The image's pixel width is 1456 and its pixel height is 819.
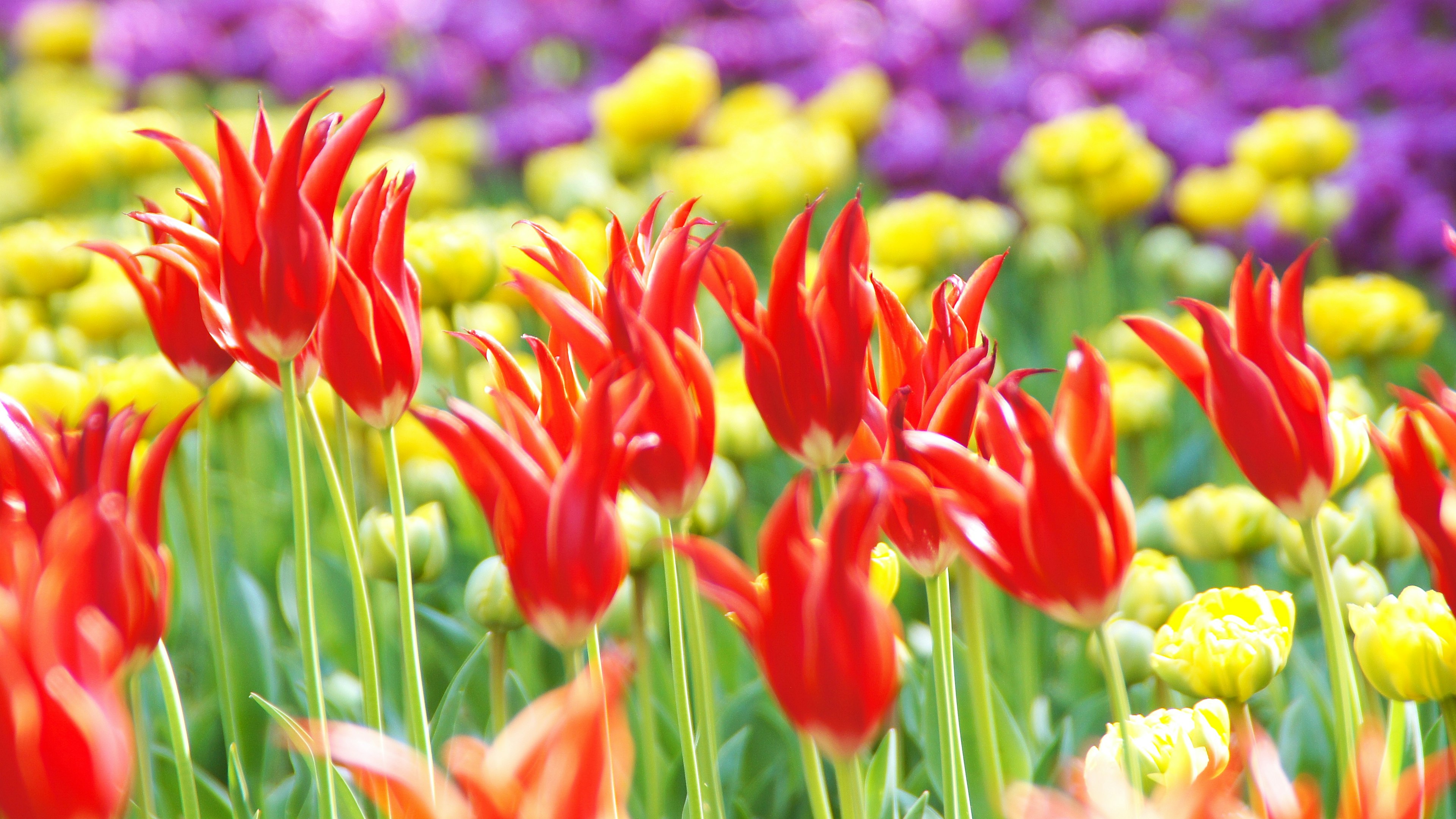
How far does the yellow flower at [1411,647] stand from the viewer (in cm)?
52

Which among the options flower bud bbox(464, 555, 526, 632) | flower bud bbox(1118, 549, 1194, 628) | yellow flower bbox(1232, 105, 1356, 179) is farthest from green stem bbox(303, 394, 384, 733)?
yellow flower bbox(1232, 105, 1356, 179)

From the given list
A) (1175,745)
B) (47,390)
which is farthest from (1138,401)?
(47,390)

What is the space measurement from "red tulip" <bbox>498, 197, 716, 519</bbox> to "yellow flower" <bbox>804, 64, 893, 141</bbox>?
182cm

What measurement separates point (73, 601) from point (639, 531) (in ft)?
1.48

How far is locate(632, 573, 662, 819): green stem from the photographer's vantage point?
70 centimetres

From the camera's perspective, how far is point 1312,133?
1.65m

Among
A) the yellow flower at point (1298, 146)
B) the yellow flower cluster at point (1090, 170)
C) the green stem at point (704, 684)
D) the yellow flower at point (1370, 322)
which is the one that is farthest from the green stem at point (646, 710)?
the yellow flower at point (1298, 146)

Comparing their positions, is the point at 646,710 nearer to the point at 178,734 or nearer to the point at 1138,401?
the point at 178,734

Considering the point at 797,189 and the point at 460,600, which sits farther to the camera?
the point at 797,189

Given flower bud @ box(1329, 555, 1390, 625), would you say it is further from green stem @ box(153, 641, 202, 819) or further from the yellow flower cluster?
the yellow flower cluster

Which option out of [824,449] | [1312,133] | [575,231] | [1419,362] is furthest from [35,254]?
[1419,362]

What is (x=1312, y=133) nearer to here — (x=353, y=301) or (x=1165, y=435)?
(x=1165, y=435)

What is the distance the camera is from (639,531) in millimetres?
774

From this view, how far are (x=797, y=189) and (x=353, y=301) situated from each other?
3.92 feet
